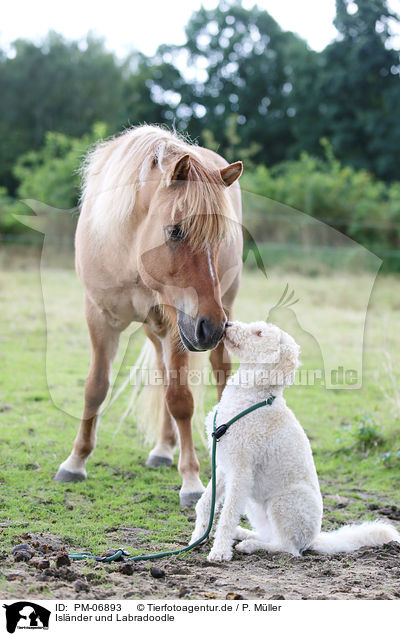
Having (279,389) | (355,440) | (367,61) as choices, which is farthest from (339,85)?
(279,389)

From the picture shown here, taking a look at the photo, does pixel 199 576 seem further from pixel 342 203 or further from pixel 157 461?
pixel 342 203

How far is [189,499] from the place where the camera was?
4105mm

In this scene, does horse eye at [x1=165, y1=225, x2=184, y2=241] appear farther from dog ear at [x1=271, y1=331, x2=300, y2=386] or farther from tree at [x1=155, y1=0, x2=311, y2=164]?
tree at [x1=155, y1=0, x2=311, y2=164]

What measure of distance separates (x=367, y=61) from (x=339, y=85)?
177cm

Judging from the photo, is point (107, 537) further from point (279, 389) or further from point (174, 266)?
point (174, 266)

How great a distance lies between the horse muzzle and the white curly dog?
0.11 m

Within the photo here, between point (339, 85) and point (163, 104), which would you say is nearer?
point (339, 85)

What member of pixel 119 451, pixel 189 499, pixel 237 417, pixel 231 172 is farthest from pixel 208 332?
pixel 119 451

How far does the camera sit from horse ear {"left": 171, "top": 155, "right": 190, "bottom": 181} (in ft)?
11.0

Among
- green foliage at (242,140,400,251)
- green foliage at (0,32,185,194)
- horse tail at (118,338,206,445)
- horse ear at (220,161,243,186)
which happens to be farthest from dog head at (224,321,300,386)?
green foliage at (0,32,185,194)

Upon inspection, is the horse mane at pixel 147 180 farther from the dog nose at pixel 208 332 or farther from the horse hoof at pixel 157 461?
the horse hoof at pixel 157 461

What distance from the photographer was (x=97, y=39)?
39.2 m

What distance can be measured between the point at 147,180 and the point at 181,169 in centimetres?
39
